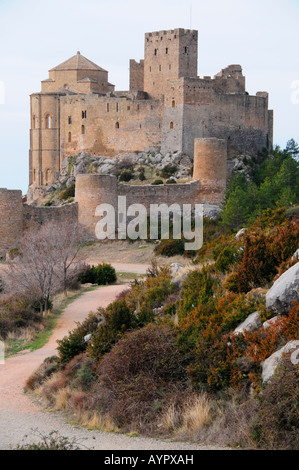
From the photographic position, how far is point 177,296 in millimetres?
15406

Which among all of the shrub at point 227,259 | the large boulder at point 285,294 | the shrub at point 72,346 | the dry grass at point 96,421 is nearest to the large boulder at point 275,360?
the large boulder at point 285,294

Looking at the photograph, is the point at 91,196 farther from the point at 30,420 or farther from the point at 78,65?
the point at 30,420

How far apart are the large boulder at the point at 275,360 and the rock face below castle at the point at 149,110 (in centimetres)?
3190

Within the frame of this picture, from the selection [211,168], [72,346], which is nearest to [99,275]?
[72,346]

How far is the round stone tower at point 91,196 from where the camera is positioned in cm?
3322

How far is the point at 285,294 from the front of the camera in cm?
1141

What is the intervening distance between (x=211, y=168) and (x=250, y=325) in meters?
23.8

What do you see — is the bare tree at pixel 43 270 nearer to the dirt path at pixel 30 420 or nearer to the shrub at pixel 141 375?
the dirt path at pixel 30 420

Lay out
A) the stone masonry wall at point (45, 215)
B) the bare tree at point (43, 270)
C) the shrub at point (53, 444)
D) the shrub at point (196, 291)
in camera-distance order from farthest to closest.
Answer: the stone masonry wall at point (45, 215) < the bare tree at point (43, 270) < the shrub at point (196, 291) < the shrub at point (53, 444)

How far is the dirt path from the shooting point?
998 centimetres

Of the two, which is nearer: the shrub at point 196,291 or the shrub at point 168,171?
the shrub at point 196,291

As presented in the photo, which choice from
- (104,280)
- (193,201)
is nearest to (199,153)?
(193,201)

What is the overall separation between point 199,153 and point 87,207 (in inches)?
238

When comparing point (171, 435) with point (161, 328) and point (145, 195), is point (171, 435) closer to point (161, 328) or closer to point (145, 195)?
point (161, 328)
